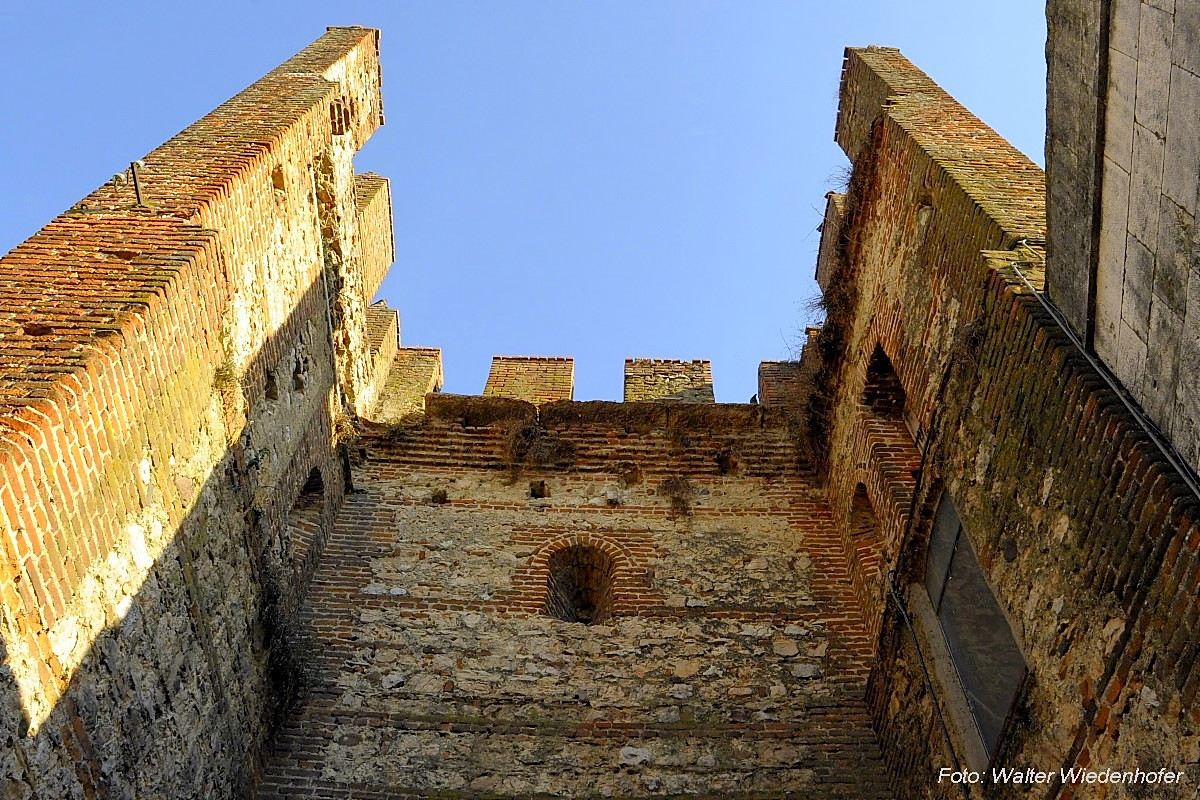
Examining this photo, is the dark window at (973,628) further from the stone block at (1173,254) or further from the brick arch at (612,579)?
the brick arch at (612,579)

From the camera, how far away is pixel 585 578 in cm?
914

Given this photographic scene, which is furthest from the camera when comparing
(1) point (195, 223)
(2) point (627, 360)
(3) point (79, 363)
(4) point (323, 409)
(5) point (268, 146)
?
(2) point (627, 360)

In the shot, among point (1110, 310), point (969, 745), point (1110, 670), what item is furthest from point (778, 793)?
point (1110, 310)

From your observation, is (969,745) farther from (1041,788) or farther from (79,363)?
(79,363)

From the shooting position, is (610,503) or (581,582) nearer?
(581,582)

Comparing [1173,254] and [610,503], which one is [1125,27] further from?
[610,503]

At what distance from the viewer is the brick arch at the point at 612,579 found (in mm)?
8352

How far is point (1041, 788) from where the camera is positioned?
489 cm

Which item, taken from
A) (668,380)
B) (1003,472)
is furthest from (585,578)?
(1003,472)

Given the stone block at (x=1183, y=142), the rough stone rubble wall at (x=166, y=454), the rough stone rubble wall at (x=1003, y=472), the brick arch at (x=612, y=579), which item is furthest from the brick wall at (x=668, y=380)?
the stone block at (x=1183, y=142)

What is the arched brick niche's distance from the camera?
27.6 feet

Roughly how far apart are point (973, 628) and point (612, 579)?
134 inches

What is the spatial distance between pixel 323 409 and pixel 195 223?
2859 mm

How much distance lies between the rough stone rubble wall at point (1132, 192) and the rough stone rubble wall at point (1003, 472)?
20 cm
